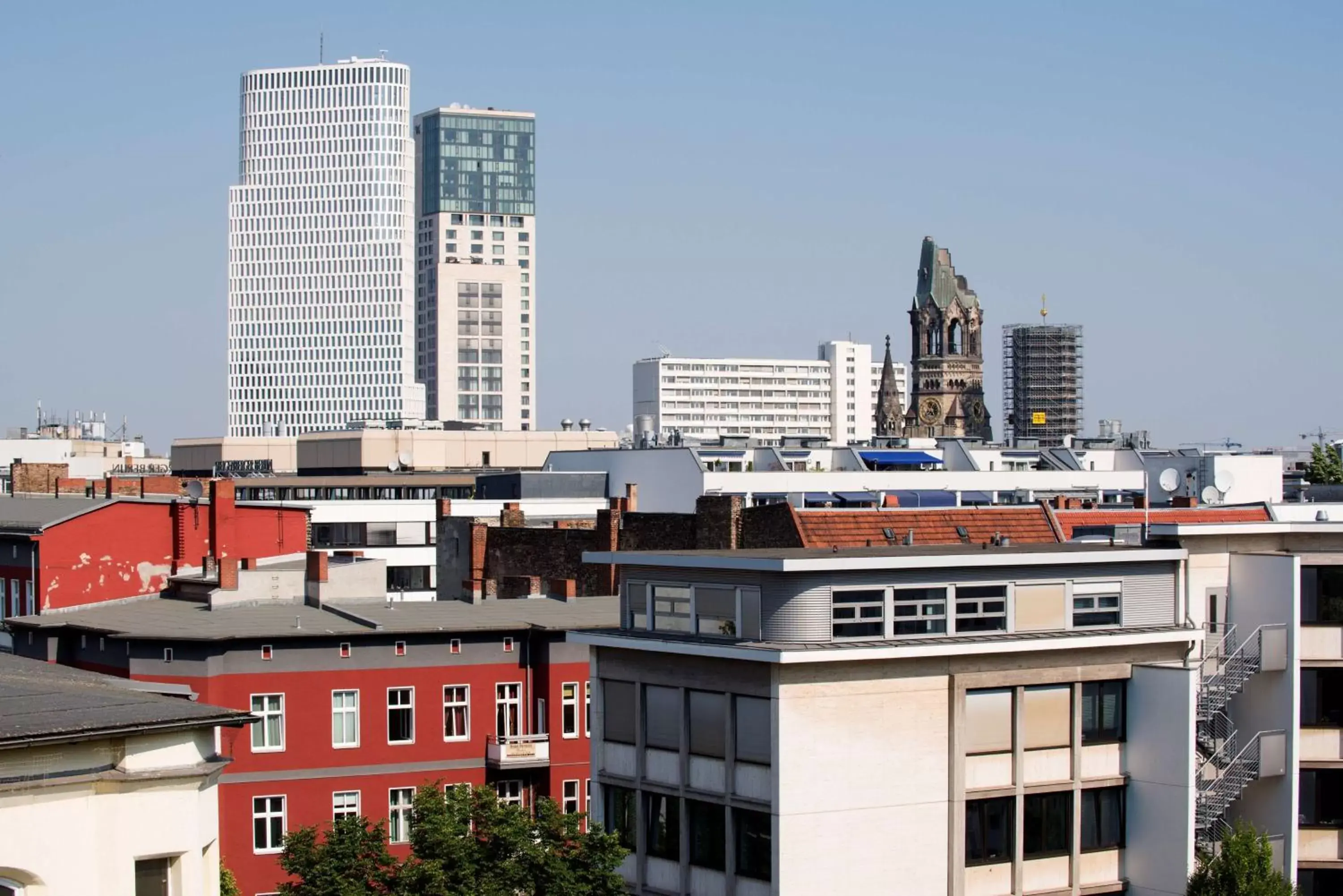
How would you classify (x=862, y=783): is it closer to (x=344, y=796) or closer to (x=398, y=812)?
(x=398, y=812)

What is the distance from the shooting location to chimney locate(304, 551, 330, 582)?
59.6m

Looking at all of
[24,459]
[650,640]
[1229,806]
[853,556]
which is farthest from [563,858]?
[24,459]

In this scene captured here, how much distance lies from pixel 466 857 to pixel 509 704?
1774 cm

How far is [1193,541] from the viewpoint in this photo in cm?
4050

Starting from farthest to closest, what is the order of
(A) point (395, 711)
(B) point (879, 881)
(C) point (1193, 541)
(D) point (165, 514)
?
(D) point (165, 514), (A) point (395, 711), (C) point (1193, 541), (B) point (879, 881)

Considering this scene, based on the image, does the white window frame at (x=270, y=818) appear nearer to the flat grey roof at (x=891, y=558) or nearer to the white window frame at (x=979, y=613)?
the flat grey roof at (x=891, y=558)

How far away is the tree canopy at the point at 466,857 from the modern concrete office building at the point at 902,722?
5.40 ft

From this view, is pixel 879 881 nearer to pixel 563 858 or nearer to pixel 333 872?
pixel 563 858

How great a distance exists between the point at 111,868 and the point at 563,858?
68.4 feet

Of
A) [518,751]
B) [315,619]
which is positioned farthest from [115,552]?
[518,751]

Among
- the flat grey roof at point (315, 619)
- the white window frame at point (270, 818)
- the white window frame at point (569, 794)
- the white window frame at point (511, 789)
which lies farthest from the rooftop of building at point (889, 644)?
the white window frame at point (569, 794)

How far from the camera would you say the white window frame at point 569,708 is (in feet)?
181

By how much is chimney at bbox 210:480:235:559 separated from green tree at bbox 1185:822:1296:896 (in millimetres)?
43870

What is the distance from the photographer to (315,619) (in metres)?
55.7
